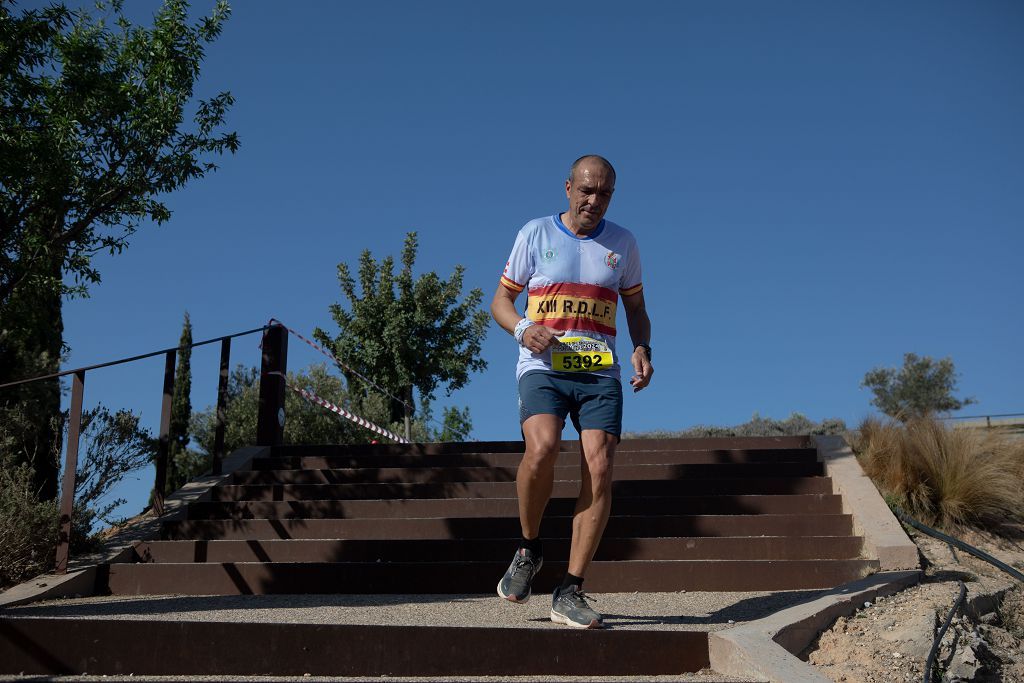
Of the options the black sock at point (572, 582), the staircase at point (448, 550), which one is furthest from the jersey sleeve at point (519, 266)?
the staircase at point (448, 550)

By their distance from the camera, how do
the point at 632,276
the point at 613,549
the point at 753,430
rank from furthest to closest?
1. the point at 753,430
2. the point at 613,549
3. the point at 632,276

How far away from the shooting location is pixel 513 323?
13.7 feet

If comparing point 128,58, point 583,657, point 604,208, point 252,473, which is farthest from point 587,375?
point 128,58

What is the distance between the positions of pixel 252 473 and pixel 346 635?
5.44 metres

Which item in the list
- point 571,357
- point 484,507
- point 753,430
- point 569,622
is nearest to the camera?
point 569,622

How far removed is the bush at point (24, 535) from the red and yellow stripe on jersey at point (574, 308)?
13.6 ft

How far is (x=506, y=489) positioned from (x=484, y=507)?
0.32 metres

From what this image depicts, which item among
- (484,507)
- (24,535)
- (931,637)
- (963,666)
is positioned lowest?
(963,666)

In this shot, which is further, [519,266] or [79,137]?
[79,137]

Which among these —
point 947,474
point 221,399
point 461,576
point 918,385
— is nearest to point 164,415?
point 221,399

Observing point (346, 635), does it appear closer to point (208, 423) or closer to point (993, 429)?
point (993, 429)

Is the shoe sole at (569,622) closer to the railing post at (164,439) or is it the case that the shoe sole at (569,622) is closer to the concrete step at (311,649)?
the concrete step at (311,649)

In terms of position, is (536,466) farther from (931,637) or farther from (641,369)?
(931,637)

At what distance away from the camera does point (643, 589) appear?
561 centimetres
